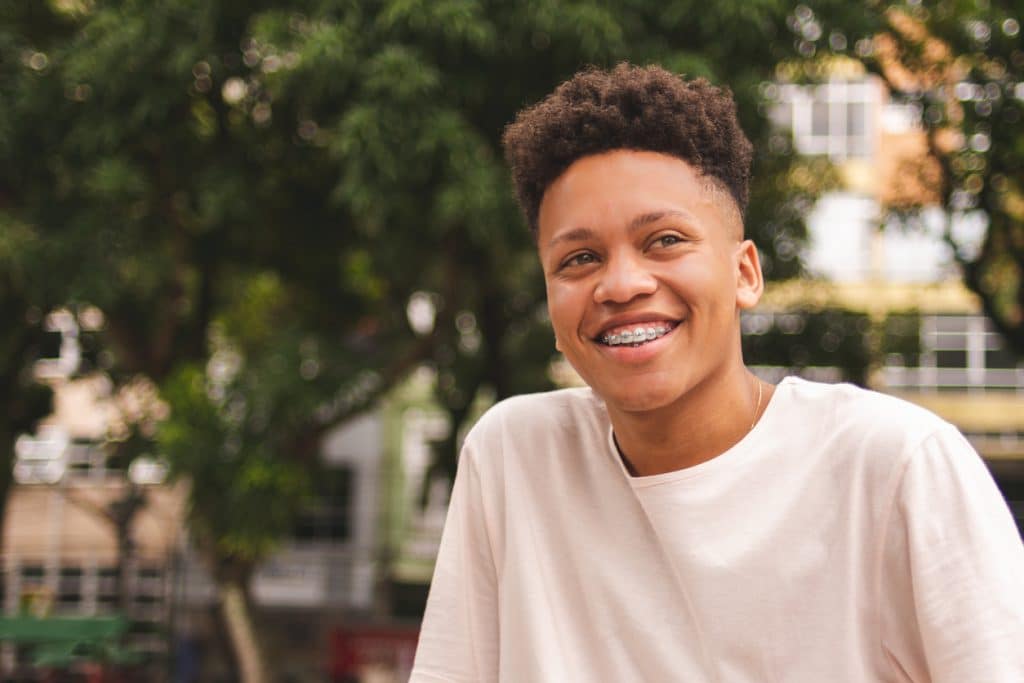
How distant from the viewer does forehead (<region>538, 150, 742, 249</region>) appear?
1380 millimetres

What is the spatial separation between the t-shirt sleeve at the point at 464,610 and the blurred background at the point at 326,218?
465 centimetres

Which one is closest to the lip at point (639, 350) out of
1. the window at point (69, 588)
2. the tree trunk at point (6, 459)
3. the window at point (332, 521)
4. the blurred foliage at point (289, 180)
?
the blurred foliage at point (289, 180)

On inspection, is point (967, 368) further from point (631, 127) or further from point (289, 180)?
point (631, 127)

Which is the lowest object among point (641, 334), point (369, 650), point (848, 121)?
point (369, 650)

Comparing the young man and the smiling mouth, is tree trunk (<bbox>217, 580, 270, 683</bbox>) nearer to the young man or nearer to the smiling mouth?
the young man

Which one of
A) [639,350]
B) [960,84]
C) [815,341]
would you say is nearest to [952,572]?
[639,350]

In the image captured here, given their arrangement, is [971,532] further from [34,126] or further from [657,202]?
[34,126]

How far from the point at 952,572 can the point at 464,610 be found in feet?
2.32

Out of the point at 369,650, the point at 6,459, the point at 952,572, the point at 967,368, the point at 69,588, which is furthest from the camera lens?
the point at 967,368

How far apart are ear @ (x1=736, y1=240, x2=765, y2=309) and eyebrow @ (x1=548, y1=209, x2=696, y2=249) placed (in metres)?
0.16

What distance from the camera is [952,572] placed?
3.91 ft

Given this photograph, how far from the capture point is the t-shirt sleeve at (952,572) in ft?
3.83

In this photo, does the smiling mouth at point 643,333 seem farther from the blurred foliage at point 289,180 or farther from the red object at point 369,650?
the red object at point 369,650

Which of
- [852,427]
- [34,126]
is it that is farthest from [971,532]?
[34,126]
